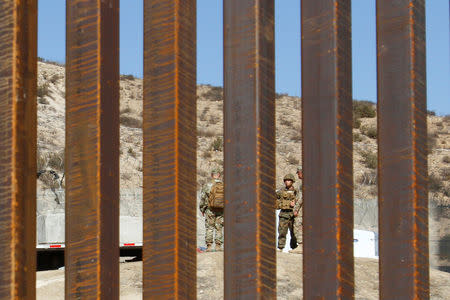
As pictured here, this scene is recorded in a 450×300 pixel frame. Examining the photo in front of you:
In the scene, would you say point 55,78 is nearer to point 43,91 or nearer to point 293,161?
point 43,91

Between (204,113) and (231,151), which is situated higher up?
(204,113)

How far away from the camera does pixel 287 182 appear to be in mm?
14234

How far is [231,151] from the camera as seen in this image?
223 centimetres

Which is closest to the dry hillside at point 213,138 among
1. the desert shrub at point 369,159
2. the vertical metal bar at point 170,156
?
the desert shrub at point 369,159

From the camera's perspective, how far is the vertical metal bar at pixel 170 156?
2.24m

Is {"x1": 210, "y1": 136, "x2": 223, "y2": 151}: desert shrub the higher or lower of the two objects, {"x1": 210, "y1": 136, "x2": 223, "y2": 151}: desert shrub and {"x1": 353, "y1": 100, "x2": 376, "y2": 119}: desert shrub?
the lower

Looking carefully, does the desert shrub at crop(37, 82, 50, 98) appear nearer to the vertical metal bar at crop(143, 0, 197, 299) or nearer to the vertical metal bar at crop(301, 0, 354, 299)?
the vertical metal bar at crop(143, 0, 197, 299)

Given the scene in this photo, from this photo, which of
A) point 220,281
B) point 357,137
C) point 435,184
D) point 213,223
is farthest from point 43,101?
point 220,281

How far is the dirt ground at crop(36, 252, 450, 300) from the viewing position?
8.20 meters

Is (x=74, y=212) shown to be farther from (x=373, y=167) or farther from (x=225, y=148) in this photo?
(x=373, y=167)

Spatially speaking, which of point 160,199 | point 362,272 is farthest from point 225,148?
point 362,272

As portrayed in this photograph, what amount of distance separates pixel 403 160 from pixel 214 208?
469 inches

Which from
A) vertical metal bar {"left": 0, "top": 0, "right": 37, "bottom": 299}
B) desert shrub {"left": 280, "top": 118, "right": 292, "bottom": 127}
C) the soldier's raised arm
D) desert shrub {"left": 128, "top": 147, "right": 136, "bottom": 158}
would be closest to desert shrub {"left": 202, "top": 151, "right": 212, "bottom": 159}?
desert shrub {"left": 128, "top": 147, "right": 136, "bottom": 158}

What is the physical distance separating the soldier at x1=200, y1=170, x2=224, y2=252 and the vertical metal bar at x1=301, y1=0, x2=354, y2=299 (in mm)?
11383
